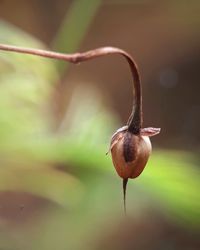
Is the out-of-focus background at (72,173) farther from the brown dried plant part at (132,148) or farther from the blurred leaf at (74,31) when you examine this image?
the brown dried plant part at (132,148)

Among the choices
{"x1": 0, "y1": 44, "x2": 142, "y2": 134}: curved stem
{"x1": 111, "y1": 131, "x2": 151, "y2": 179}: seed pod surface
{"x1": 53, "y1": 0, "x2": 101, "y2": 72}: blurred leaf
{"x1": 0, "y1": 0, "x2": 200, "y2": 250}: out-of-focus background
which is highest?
{"x1": 53, "y1": 0, "x2": 101, "y2": 72}: blurred leaf

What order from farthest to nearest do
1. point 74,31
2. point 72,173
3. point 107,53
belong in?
point 74,31
point 72,173
point 107,53

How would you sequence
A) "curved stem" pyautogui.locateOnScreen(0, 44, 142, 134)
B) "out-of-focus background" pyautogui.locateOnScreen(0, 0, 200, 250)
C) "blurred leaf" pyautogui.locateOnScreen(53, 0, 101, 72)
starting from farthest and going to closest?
1. "blurred leaf" pyautogui.locateOnScreen(53, 0, 101, 72)
2. "out-of-focus background" pyautogui.locateOnScreen(0, 0, 200, 250)
3. "curved stem" pyautogui.locateOnScreen(0, 44, 142, 134)

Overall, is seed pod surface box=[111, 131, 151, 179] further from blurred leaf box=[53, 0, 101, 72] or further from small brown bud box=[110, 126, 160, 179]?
blurred leaf box=[53, 0, 101, 72]

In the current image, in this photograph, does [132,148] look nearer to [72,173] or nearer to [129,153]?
Result: [129,153]

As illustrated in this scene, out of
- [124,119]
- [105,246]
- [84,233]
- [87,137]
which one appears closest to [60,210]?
[84,233]

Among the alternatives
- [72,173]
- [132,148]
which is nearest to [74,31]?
[72,173]

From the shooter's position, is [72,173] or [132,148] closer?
[132,148]

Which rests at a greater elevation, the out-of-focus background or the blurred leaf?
the blurred leaf

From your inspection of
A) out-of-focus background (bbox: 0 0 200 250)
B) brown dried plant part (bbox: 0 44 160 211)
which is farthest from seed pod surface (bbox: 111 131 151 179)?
out-of-focus background (bbox: 0 0 200 250)
